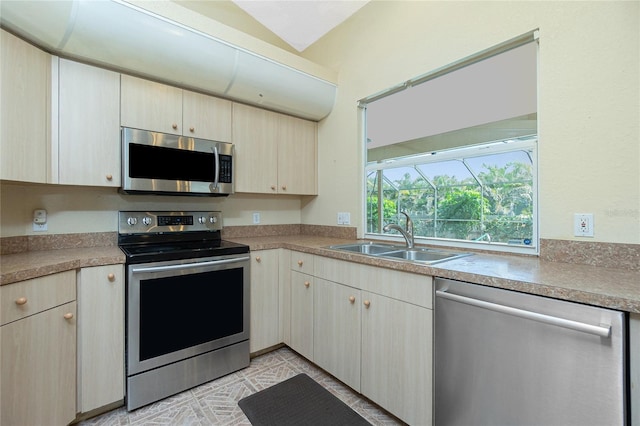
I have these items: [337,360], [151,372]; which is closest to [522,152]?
[337,360]

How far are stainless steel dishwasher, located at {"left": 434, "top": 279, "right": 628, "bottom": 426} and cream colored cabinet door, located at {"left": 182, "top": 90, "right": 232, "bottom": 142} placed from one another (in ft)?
6.42

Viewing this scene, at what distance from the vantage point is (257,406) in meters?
1.33

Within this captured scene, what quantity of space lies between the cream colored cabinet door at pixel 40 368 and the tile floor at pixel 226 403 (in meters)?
0.29

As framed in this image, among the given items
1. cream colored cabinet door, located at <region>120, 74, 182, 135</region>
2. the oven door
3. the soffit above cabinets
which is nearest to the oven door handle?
the oven door

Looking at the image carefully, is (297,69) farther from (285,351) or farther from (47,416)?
(47,416)

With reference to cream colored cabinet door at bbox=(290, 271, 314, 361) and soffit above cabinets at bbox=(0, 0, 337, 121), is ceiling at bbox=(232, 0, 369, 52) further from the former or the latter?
cream colored cabinet door at bbox=(290, 271, 314, 361)

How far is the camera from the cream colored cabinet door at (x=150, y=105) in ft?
6.32

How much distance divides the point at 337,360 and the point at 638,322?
1.49m

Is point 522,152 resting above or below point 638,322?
above

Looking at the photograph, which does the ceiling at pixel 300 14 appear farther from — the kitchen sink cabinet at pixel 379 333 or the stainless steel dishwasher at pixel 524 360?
the stainless steel dishwasher at pixel 524 360

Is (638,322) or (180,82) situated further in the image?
(180,82)

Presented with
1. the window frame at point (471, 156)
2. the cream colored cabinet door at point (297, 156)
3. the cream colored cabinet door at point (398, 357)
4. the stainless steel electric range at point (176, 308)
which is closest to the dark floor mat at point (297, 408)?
the cream colored cabinet door at point (398, 357)

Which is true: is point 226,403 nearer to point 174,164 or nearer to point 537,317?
point 174,164

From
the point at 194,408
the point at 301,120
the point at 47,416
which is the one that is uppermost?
the point at 301,120
